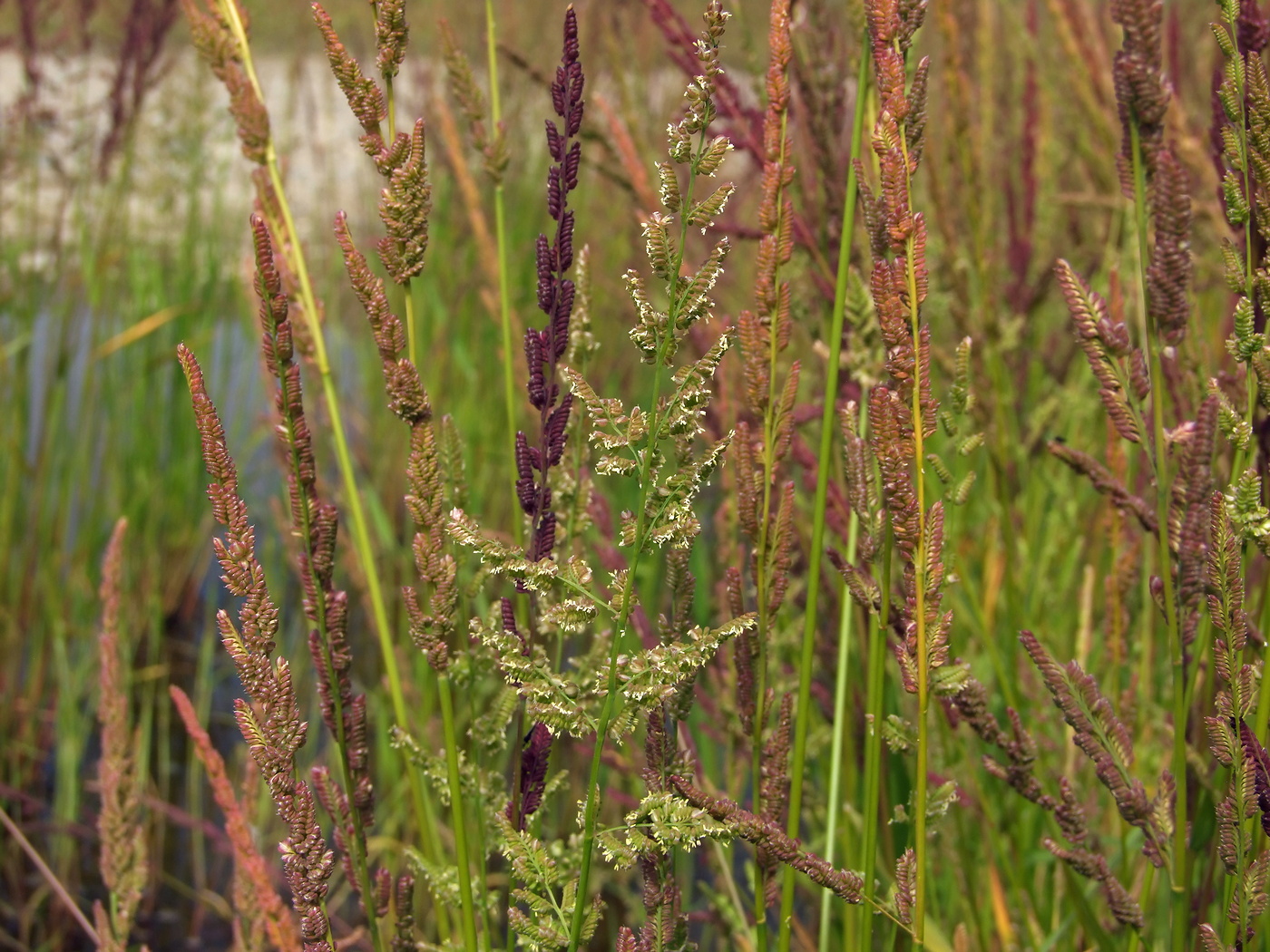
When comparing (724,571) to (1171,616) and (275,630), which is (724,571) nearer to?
(1171,616)

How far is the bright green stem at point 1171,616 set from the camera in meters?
0.80

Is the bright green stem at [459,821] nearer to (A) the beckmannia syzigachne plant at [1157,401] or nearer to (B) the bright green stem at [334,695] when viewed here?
(B) the bright green stem at [334,695]

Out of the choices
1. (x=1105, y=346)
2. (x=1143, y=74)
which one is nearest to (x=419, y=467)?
(x=1105, y=346)

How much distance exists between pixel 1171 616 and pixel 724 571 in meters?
0.61

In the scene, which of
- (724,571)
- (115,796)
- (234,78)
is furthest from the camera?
(724,571)

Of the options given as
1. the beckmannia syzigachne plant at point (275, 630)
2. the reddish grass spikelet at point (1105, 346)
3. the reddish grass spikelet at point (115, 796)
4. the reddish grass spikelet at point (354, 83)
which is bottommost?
the reddish grass spikelet at point (115, 796)

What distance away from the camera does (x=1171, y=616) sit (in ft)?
2.63

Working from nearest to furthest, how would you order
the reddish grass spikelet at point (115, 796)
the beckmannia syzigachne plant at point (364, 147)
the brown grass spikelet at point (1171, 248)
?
the beckmannia syzigachne plant at point (364, 147) < the brown grass spikelet at point (1171, 248) < the reddish grass spikelet at point (115, 796)

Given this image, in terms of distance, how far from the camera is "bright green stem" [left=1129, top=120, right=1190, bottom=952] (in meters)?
0.80

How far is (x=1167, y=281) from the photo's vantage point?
2.71 ft

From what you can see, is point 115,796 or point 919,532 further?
point 115,796

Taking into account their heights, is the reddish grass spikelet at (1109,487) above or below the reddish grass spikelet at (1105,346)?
below

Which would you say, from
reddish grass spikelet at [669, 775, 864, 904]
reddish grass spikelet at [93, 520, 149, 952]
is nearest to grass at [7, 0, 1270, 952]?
reddish grass spikelet at [669, 775, 864, 904]

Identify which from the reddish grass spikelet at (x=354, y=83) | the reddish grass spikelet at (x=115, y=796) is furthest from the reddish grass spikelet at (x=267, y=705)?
the reddish grass spikelet at (x=115, y=796)
